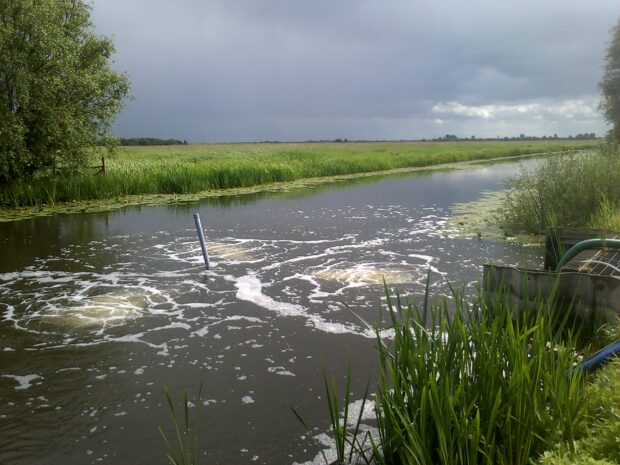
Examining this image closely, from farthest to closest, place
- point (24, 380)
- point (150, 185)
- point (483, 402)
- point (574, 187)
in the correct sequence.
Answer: point (150, 185)
point (574, 187)
point (24, 380)
point (483, 402)

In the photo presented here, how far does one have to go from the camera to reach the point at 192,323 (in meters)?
7.22

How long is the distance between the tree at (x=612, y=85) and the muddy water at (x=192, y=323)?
24.4 metres

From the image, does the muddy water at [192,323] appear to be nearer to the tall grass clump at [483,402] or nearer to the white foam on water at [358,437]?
the white foam on water at [358,437]

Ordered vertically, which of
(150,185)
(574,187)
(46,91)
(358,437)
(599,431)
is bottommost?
(358,437)

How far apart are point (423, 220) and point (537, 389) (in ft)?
43.9

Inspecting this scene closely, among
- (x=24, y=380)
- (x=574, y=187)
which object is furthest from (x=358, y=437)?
(x=574, y=187)

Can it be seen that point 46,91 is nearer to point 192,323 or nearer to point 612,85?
point 192,323

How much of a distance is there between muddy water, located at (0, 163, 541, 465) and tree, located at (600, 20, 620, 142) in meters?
24.4

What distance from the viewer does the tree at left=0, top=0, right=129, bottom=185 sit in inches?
684

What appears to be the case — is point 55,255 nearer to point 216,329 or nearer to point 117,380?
point 216,329

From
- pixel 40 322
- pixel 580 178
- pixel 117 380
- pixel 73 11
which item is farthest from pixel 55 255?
pixel 73 11

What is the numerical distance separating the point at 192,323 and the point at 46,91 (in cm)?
1451

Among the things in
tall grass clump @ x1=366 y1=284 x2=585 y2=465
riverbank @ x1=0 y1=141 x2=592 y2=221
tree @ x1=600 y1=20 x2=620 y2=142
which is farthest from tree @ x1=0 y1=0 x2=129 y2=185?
tree @ x1=600 y1=20 x2=620 y2=142

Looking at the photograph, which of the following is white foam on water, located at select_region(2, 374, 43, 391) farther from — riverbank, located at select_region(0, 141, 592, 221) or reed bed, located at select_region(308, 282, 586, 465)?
riverbank, located at select_region(0, 141, 592, 221)
